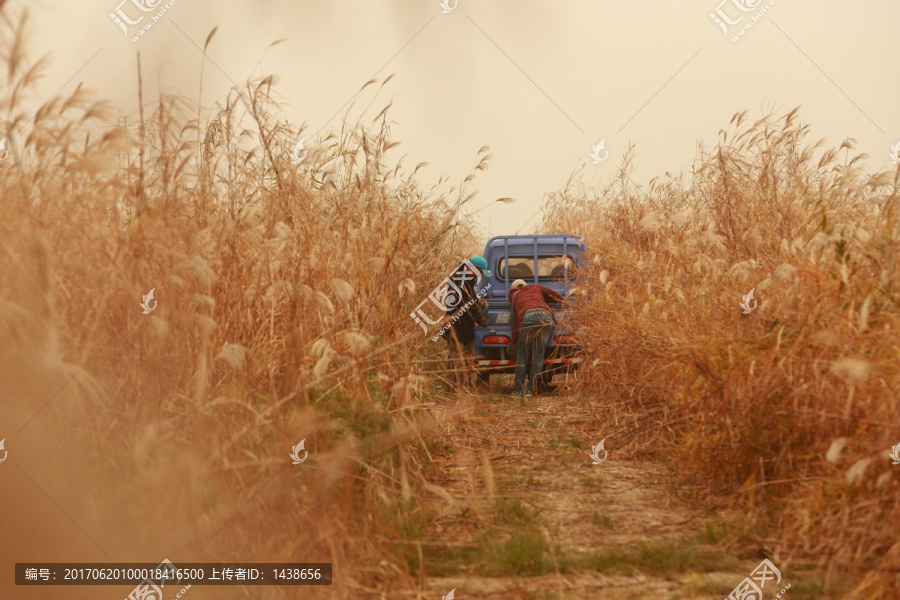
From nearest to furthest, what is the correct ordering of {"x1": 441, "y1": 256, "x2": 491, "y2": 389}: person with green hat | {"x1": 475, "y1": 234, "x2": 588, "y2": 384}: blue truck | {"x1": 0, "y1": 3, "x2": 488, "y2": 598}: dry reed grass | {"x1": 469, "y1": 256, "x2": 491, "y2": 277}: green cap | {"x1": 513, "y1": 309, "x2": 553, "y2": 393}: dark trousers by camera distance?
{"x1": 0, "y1": 3, "x2": 488, "y2": 598}: dry reed grass
{"x1": 513, "y1": 309, "x2": 553, "y2": 393}: dark trousers
{"x1": 441, "y1": 256, "x2": 491, "y2": 389}: person with green hat
{"x1": 475, "y1": 234, "x2": 588, "y2": 384}: blue truck
{"x1": 469, "y1": 256, "x2": 491, "y2": 277}: green cap

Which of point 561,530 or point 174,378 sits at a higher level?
point 174,378

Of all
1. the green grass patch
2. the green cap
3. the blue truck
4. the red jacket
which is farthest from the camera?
the green cap

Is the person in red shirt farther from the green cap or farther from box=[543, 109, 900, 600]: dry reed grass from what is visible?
box=[543, 109, 900, 600]: dry reed grass

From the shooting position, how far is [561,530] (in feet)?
13.2

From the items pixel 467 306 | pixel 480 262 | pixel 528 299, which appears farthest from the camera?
pixel 480 262

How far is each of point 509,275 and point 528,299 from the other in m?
1.70

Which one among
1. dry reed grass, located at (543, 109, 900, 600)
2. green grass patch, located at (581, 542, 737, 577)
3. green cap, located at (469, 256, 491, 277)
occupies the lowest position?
green grass patch, located at (581, 542, 737, 577)

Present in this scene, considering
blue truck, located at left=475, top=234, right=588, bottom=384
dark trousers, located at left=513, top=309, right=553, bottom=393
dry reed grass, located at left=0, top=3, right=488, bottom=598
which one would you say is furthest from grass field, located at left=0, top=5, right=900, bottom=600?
blue truck, located at left=475, top=234, right=588, bottom=384

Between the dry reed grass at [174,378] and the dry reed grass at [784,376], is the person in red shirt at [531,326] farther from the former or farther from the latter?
the dry reed grass at [174,378]

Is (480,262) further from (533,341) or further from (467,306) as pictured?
(533,341)

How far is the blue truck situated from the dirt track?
3.76 metres

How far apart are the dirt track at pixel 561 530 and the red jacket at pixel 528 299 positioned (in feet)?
10.3

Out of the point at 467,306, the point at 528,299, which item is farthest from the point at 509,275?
the point at 467,306

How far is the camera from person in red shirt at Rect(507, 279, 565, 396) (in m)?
9.02
